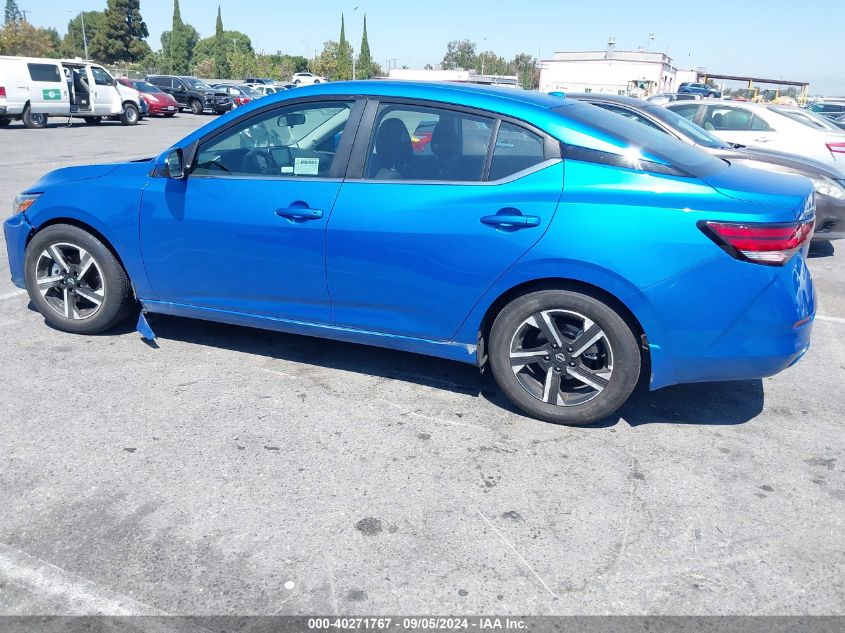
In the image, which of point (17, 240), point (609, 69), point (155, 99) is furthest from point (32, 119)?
point (609, 69)

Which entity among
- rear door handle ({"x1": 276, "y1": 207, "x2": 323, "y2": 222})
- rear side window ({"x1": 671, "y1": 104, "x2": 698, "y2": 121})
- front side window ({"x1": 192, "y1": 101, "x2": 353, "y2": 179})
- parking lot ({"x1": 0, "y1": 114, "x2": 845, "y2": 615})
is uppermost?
rear side window ({"x1": 671, "y1": 104, "x2": 698, "y2": 121})

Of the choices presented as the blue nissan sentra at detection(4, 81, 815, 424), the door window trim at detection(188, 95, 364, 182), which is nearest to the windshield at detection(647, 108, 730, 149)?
the blue nissan sentra at detection(4, 81, 815, 424)

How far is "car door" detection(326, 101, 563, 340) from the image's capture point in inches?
142

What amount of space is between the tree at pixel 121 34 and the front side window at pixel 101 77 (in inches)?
2256

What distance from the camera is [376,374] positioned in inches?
174

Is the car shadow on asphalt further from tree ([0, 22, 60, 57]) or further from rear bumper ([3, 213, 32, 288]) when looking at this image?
tree ([0, 22, 60, 57])

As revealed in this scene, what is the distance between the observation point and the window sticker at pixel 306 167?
4.06 meters

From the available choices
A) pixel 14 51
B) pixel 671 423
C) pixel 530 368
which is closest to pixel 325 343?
pixel 530 368

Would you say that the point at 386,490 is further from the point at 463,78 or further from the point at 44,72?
the point at 44,72

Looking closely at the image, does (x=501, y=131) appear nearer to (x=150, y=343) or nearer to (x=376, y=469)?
(x=376, y=469)

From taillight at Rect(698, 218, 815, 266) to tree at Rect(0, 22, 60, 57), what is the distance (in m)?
73.7

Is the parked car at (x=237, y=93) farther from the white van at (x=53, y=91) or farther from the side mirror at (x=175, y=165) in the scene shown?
A: the side mirror at (x=175, y=165)

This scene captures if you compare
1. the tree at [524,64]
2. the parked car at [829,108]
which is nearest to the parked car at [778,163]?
the parked car at [829,108]

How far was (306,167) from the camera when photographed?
13.4 feet
